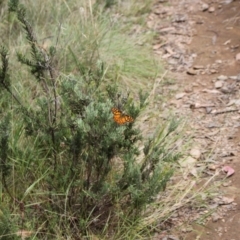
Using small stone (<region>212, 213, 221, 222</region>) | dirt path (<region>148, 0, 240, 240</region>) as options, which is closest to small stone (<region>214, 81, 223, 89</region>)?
dirt path (<region>148, 0, 240, 240</region>)

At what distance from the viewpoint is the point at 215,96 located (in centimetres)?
396

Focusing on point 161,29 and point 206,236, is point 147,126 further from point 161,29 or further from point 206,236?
point 161,29

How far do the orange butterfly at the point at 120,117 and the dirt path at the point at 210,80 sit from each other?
2.34 ft

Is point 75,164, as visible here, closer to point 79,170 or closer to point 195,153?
point 79,170

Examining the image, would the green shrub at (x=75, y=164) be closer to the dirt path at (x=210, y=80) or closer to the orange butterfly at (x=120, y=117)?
the orange butterfly at (x=120, y=117)

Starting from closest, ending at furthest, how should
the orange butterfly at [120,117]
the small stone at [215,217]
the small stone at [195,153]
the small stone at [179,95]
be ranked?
1. the orange butterfly at [120,117]
2. the small stone at [215,217]
3. the small stone at [195,153]
4. the small stone at [179,95]

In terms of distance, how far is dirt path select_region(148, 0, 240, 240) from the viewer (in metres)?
3.08

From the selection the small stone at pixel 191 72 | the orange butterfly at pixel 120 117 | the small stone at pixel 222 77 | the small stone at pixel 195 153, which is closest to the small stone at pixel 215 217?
the small stone at pixel 195 153

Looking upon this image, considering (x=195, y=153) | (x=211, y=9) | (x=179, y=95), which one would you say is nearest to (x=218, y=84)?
(x=179, y=95)

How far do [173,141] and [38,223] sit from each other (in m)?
0.96

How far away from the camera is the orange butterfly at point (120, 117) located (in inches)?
104

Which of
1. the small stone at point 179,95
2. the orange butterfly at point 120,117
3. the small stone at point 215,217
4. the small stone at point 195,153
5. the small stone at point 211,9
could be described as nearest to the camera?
the orange butterfly at point 120,117

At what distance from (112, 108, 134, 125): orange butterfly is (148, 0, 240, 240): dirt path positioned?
71cm

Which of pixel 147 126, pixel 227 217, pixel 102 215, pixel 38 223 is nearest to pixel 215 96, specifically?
pixel 147 126
